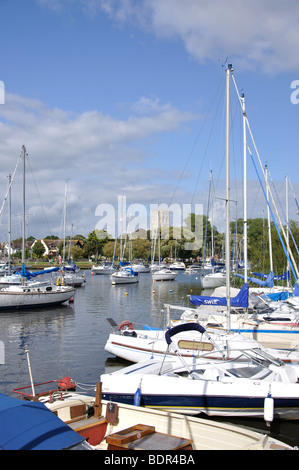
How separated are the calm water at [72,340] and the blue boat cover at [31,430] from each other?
23.6 ft

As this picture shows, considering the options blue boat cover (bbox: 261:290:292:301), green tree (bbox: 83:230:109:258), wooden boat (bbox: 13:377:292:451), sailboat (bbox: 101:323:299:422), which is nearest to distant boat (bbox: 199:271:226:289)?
blue boat cover (bbox: 261:290:292:301)

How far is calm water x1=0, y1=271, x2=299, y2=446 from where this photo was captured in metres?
17.5

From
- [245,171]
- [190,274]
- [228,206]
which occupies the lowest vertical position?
[190,274]

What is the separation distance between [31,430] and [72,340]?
17863mm

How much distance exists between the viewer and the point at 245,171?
3000cm

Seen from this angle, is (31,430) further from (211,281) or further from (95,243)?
(95,243)

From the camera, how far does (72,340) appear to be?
82.6 feet

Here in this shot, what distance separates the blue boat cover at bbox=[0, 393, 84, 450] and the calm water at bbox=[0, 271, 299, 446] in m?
7.20

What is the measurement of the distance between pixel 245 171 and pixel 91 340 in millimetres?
15663

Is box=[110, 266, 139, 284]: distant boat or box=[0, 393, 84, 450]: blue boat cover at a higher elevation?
box=[0, 393, 84, 450]: blue boat cover

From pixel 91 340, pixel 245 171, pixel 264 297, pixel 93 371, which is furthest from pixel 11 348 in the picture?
pixel 245 171

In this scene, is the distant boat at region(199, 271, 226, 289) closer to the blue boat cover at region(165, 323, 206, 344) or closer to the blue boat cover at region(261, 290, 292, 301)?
the blue boat cover at region(261, 290, 292, 301)

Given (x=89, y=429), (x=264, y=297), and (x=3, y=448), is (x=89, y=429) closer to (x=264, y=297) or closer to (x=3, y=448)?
(x=3, y=448)

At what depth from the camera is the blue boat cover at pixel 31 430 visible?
289 inches
